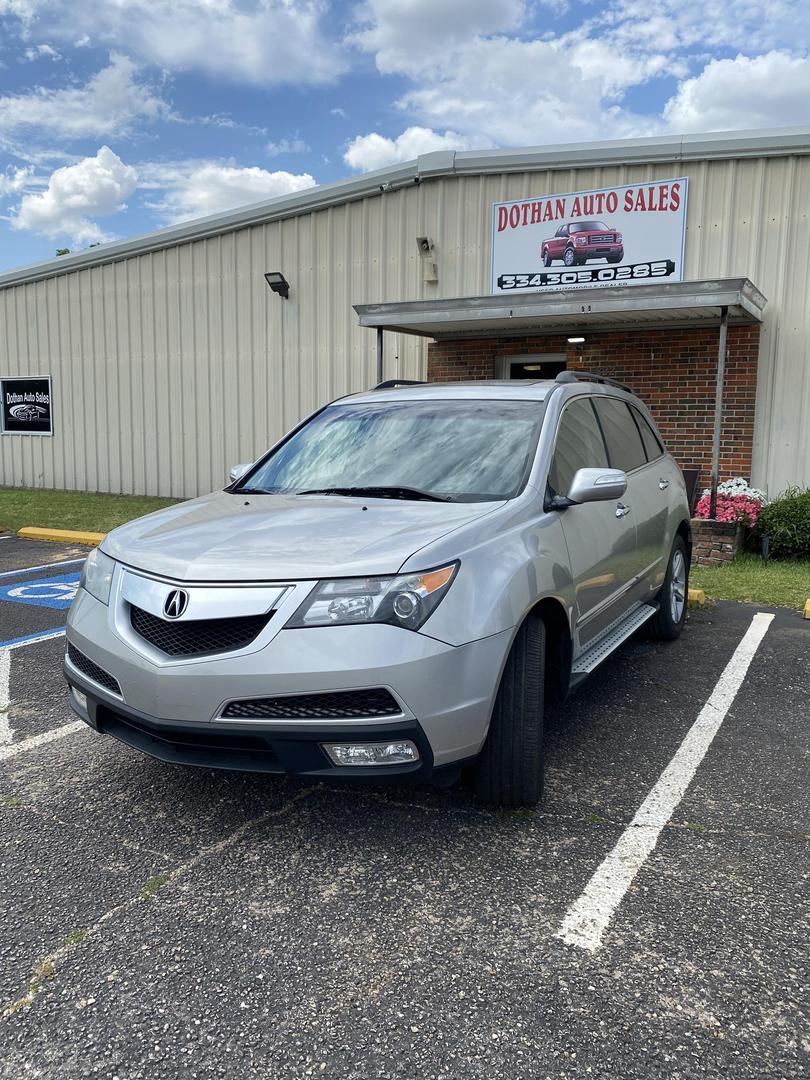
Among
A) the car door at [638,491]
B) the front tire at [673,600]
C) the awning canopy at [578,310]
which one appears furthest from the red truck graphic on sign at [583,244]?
the car door at [638,491]

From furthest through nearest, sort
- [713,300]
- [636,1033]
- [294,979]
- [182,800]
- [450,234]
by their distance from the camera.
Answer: [450,234], [713,300], [182,800], [294,979], [636,1033]

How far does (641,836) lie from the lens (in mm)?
3264

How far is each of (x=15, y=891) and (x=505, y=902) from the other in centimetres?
163

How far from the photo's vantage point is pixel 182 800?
3.54m

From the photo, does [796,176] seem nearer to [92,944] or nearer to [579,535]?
[579,535]

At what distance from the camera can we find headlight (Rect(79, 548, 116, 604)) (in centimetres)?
341

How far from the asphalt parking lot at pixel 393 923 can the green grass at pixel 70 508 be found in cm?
785

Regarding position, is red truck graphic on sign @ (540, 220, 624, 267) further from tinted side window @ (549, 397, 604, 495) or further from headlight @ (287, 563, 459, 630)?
headlight @ (287, 563, 459, 630)

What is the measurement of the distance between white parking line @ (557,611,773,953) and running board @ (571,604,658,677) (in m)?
0.56

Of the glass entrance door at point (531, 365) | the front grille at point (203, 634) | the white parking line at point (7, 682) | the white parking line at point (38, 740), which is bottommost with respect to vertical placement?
the white parking line at point (7, 682)

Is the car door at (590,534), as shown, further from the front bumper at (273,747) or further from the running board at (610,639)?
the front bumper at (273,747)

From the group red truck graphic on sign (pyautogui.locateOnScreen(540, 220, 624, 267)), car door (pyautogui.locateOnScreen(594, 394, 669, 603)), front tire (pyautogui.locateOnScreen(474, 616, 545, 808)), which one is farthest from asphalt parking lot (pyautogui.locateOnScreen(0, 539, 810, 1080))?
red truck graphic on sign (pyautogui.locateOnScreen(540, 220, 624, 267))

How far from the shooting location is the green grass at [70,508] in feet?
39.3

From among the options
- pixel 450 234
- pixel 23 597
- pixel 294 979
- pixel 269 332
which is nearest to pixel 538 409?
pixel 294 979
